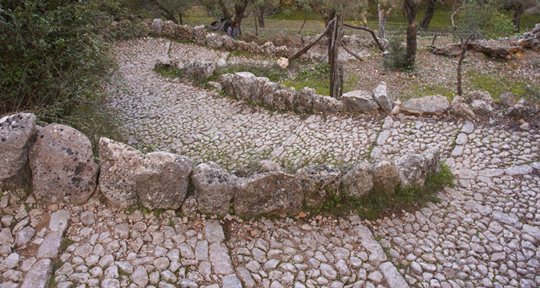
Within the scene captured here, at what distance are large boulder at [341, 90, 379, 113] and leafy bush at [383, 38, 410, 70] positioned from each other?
590 cm

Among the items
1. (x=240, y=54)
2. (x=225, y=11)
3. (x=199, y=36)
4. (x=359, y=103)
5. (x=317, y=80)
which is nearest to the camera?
(x=359, y=103)

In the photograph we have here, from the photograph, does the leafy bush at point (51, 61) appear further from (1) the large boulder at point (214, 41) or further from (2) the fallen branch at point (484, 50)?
(2) the fallen branch at point (484, 50)

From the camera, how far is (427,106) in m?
10.4

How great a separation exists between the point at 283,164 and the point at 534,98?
7.41 metres

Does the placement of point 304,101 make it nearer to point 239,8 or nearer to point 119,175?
point 119,175

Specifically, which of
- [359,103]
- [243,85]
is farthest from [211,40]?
[359,103]

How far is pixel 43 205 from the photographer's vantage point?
20.2 feet

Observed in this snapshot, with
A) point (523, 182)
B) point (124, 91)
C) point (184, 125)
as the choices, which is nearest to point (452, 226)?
point (523, 182)

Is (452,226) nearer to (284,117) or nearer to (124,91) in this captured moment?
(284,117)

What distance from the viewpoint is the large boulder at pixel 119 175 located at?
6.25 metres

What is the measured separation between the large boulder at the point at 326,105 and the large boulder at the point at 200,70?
16.4 ft

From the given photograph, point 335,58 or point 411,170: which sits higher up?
point 335,58

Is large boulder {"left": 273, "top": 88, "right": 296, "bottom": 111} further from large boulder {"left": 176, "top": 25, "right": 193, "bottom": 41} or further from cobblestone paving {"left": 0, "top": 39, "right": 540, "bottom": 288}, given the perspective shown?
large boulder {"left": 176, "top": 25, "right": 193, "bottom": 41}

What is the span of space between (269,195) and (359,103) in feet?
17.5
